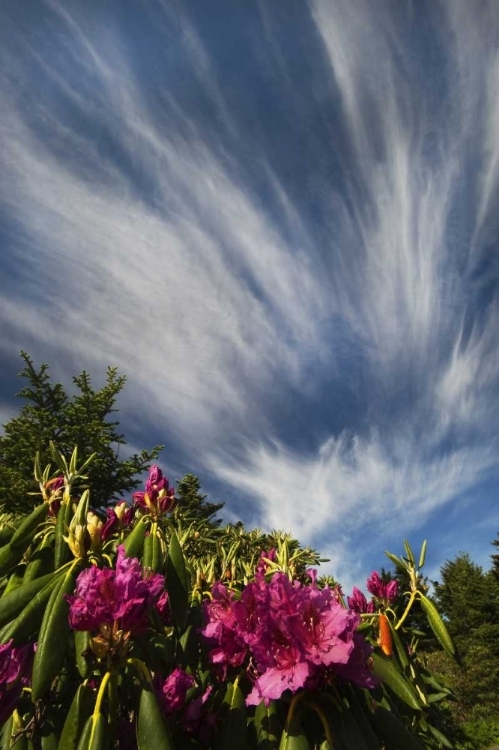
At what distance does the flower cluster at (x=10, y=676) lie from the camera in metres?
1.21

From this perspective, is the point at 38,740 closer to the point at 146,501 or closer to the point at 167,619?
the point at 167,619

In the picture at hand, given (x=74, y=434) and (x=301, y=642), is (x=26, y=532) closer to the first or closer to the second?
(x=301, y=642)

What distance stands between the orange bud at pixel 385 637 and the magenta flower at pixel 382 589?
552mm

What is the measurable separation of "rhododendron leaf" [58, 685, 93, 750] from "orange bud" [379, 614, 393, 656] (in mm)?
1021

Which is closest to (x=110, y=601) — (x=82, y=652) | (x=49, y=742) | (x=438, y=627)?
(x=82, y=652)

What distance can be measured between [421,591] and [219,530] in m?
4.82

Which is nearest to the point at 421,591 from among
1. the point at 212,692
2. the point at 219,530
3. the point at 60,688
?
the point at 212,692

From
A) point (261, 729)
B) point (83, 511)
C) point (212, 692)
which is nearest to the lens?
point (261, 729)

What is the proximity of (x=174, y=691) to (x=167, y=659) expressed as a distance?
0.12m

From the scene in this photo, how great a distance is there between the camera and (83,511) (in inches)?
56.9

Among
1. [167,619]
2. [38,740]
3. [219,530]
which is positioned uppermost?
[219,530]

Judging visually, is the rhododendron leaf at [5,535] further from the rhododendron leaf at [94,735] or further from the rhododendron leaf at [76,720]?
the rhododendron leaf at [94,735]

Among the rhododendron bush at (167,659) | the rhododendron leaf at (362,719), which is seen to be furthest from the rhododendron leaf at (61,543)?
the rhododendron leaf at (362,719)

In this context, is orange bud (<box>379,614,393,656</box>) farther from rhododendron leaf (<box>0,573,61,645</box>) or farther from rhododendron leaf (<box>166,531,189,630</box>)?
rhododendron leaf (<box>0,573,61,645</box>)
